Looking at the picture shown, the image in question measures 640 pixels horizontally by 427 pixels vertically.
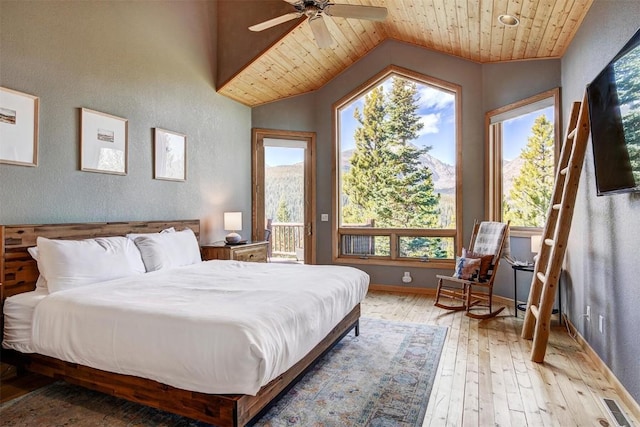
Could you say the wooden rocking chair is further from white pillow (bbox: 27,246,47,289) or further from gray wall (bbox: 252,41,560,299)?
white pillow (bbox: 27,246,47,289)

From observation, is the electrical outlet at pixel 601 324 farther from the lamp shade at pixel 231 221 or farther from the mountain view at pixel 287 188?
the lamp shade at pixel 231 221

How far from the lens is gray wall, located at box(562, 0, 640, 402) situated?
2.23m

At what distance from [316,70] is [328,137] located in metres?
1.00

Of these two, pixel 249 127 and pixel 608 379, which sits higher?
pixel 249 127

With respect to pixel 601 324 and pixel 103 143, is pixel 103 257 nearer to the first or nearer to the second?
pixel 103 143

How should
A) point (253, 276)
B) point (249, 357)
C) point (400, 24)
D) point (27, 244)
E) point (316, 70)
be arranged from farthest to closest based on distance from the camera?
point (316, 70) → point (400, 24) → point (253, 276) → point (27, 244) → point (249, 357)

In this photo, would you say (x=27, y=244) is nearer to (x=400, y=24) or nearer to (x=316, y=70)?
(x=316, y=70)

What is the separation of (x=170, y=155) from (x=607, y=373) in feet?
14.4

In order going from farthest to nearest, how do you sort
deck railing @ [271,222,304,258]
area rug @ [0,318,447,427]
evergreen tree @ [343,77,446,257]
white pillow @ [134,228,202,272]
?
deck railing @ [271,222,304,258]
evergreen tree @ [343,77,446,257]
white pillow @ [134,228,202,272]
area rug @ [0,318,447,427]

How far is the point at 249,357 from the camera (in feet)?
5.55

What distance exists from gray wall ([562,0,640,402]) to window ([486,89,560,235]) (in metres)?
0.58

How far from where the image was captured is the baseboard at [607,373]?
6.98ft

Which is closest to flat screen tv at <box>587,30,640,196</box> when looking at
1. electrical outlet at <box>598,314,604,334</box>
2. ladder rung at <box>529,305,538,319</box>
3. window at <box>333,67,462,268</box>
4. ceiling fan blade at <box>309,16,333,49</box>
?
electrical outlet at <box>598,314,604,334</box>

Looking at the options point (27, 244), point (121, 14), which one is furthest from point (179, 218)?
point (121, 14)
